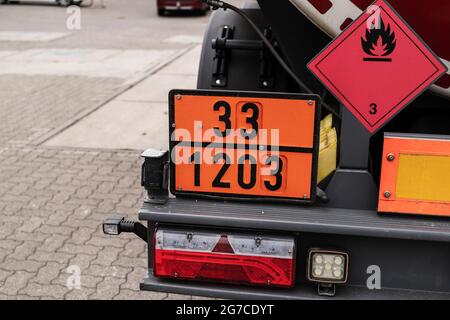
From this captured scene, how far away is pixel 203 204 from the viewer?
203 centimetres

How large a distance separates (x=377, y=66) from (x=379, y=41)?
0.08m

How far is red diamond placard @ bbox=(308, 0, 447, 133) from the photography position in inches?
70.9

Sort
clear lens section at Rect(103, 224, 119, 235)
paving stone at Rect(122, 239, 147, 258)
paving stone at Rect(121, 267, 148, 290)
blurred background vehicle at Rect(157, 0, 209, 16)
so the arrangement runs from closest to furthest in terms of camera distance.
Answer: clear lens section at Rect(103, 224, 119, 235) < paving stone at Rect(121, 267, 148, 290) < paving stone at Rect(122, 239, 147, 258) < blurred background vehicle at Rect(157, 0, 209, 16)

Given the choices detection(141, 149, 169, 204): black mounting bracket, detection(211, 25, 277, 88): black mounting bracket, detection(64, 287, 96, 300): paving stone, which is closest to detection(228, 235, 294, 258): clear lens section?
detection(141, 149, 169, 204): black mounting bracket

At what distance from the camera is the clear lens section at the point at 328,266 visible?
1934 millimetres

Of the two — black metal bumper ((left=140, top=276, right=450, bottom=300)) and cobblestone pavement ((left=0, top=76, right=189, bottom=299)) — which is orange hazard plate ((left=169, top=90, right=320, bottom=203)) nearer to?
black metal bumper ((left=140, top=276, right=450, bottom=300))

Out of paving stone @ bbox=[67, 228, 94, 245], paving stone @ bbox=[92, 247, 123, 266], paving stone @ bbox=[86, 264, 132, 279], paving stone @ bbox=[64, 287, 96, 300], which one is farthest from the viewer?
paving stone @ bbox=[67, 228, 94, 245]

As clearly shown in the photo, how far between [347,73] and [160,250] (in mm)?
859

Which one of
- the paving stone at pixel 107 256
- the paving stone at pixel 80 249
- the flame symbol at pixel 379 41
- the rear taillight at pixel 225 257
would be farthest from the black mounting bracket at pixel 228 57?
the paving stone at pixel 80 249

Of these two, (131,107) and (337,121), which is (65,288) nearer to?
(337,121)

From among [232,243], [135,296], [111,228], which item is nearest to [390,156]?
[232,243]

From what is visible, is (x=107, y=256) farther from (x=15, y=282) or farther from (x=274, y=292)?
(x=274, y=292)

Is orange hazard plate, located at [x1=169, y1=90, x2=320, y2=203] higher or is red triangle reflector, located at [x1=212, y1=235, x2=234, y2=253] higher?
orange hazard plate, located at [x1=169, y1=90, x2=320, y2=203]
